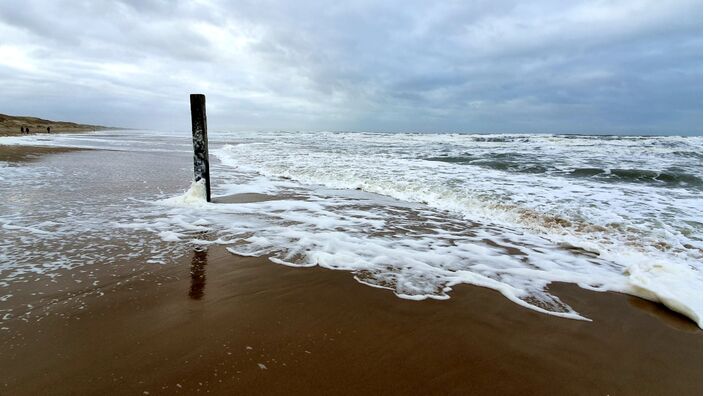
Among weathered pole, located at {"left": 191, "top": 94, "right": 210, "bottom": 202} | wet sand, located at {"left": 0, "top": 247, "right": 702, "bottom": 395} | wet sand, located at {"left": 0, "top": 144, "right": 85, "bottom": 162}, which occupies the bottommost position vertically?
wet sand, located at {"left": 0, "top": 247, "right": 702, "bottom": 395}

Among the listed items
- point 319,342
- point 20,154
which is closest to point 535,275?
point 319,342

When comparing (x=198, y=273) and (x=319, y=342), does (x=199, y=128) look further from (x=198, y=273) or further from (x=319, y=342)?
(x=319, y=342)

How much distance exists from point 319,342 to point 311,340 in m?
0.06

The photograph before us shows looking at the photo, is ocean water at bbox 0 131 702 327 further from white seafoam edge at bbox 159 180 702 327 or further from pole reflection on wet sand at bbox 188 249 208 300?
pole reflection on wet sand at bbox 188 249 208 300

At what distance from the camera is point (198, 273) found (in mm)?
3561

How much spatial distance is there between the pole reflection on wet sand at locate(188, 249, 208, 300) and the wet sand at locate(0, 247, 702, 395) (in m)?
0.02

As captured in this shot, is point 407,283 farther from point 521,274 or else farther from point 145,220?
point 145,220

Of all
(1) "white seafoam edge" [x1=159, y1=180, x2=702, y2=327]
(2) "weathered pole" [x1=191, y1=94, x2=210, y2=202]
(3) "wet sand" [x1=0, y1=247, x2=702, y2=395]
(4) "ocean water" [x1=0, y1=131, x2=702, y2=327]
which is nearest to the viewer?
(3) "wet sand" [x1=0, y1=247, x2=702, y2=395]

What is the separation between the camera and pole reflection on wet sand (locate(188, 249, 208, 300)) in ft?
10.3

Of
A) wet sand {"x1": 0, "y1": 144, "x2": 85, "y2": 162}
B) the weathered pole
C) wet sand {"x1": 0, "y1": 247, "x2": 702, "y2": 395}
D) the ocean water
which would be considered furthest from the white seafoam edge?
wet sand {"x1": 0, "y1": 144, "x2": 85, "y2": 162}

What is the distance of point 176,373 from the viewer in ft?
6.84

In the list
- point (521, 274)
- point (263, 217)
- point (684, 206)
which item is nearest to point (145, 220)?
point (263, 217)

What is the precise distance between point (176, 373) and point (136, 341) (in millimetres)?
489

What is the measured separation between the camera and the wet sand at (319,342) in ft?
6.81
